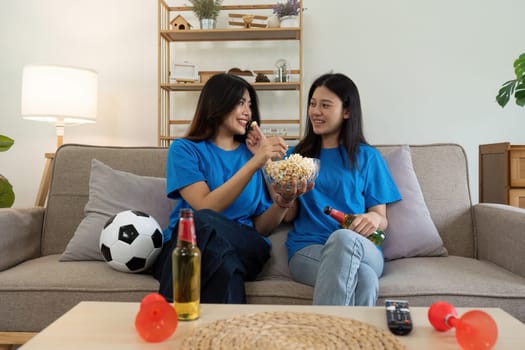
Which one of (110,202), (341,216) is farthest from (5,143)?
(341,216)

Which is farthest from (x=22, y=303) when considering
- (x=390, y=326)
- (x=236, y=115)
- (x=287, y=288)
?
(x=390, y=326)

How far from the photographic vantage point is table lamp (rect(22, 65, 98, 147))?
297 centimetres

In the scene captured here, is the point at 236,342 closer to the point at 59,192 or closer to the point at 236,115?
Result: the point at 236,115

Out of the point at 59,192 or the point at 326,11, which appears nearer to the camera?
the point at 59,192

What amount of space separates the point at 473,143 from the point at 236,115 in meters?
2.23

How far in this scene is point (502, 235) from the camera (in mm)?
1764

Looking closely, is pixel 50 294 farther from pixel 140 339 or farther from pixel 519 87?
pixel 519 87

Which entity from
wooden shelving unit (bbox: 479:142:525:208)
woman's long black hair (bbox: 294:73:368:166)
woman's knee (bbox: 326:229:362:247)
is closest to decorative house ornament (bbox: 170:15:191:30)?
woman's long black hair (bbox: 294:73:368:166)

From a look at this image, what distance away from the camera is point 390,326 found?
929 millimetres

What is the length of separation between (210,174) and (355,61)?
206 cm

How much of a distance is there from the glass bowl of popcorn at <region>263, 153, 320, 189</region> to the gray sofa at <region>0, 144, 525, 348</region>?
1.07ft

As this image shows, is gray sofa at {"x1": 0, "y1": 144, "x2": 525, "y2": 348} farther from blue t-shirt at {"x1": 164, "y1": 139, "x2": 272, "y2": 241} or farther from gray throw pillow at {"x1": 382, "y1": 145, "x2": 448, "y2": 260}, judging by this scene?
blue t-shirt at {"x1": 164, "y1": 139, "x2": 272, "y2": 241}

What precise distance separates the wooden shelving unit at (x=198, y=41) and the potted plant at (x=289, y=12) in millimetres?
49

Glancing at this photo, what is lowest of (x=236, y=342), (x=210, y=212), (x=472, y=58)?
(x=236, y=342)
